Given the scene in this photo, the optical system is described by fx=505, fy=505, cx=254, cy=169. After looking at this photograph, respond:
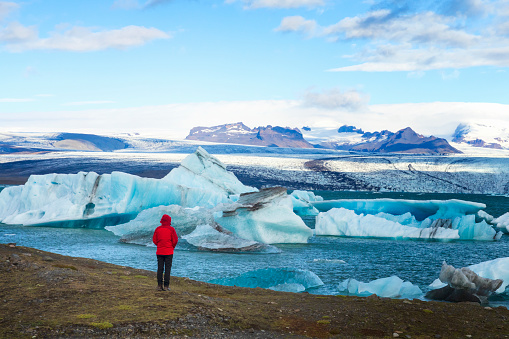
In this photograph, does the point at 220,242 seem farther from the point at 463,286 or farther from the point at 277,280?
the point at 463,286

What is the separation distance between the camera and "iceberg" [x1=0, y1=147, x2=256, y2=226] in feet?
81.2

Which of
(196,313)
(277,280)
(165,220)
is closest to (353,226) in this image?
(277,280)

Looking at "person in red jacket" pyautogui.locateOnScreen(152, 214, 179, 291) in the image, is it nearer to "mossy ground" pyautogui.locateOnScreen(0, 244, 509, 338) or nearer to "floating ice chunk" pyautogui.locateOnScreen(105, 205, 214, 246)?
"mossy ground" pyautogui.locateOnScreen(0, 244, 509, 338)

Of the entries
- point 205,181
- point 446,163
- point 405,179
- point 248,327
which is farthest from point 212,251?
point 446,163

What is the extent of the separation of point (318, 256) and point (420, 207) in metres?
13.0

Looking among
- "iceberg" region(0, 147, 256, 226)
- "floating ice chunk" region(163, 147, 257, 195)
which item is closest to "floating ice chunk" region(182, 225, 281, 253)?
"iceberg" region(0, 147, 256, 226)

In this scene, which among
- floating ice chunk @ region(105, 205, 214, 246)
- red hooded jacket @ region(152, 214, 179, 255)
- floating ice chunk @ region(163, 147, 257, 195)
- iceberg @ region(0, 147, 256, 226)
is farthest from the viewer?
floating ice chunk @ region(163, 147, 257, 195)

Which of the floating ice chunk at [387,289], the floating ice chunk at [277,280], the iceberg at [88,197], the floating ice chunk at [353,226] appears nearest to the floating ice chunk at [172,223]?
the iceberg at [88,197]

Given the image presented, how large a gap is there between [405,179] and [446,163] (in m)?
9.79

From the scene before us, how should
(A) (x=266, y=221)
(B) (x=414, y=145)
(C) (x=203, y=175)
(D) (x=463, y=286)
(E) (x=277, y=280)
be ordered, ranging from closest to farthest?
(D) (x=463, y=286), (E) (x=277, y=280), (A) (x=266, y=221), (C) (x=203, y=175), (B) (x=414, y=145)

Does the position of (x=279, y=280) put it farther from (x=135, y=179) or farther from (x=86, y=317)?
(x=135, y=179)

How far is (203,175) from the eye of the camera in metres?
31.8

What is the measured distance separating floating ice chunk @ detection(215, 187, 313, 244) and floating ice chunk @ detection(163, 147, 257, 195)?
31.0 feet

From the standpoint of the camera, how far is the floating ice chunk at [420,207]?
2686cm
